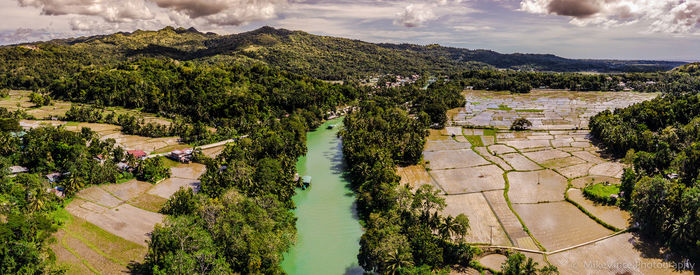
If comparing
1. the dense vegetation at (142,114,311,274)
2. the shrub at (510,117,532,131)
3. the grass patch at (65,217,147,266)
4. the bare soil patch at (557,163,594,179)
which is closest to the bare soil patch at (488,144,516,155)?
the bare soil patch at (557,163,594,179)

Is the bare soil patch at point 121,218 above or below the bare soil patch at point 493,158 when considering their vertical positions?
below

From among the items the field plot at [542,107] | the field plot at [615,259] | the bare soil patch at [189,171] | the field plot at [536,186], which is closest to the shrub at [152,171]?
the bare soil patch at [189,171]

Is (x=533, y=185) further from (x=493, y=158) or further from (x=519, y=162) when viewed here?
(x=493, y=158)

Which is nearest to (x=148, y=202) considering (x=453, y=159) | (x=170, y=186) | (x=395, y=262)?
(x=170, y=186)

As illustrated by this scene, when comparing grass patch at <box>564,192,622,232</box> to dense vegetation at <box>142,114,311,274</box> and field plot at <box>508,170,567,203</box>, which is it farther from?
dense vegetation at <box>142,114,311,274</box>

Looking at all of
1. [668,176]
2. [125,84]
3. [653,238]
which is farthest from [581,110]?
[125,84]

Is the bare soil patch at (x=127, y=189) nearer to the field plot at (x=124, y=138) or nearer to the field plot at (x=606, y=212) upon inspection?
Result: the field plot at (x=124, y=138)

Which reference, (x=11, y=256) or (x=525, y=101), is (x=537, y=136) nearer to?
(x=525, y=101)
